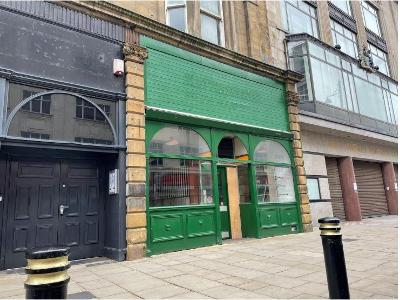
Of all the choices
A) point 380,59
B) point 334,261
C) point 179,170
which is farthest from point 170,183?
point 380,59

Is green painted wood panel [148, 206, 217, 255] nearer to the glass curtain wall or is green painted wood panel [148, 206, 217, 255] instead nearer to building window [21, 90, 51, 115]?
building window [21, 90, 51, 115]

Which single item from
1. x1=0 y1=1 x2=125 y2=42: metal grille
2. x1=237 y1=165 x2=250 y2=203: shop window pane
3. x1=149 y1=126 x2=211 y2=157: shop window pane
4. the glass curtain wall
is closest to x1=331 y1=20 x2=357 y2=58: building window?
the glass curtain wall

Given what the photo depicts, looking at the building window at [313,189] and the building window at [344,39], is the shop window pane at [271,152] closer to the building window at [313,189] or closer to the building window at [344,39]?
the building window at [313,189]

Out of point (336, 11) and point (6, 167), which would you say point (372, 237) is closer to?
point (6, 167)

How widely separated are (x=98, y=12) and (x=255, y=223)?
283 inches

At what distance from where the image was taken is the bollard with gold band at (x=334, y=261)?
3.32 m

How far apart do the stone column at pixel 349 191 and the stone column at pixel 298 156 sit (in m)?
4.22

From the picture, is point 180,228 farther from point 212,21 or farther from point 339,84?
point 339,84

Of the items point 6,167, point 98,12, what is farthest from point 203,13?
point 6,167

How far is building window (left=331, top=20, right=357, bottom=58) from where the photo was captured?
16312 millimetres

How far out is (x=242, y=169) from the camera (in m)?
10.1

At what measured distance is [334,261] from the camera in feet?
11.0

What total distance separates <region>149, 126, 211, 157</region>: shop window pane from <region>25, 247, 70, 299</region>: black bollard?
5.76m

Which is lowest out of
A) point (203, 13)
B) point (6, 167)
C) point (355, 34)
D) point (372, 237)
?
point (372, 237)
